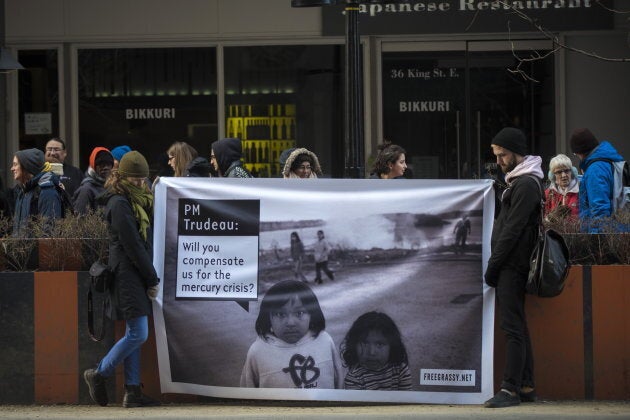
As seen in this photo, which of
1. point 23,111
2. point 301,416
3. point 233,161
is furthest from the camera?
point 23,111

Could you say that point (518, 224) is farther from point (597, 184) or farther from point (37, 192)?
point (37, 192)

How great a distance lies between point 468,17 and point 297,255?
7.56 meters

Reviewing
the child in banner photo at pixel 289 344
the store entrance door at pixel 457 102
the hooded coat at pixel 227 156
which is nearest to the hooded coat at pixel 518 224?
the child in banner photo at pixel 289 344

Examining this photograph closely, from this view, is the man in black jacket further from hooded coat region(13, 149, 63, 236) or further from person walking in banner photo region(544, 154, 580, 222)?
hooded coat region(13, 149, 63, 236)

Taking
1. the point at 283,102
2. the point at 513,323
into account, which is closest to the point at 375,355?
the point at 513,323

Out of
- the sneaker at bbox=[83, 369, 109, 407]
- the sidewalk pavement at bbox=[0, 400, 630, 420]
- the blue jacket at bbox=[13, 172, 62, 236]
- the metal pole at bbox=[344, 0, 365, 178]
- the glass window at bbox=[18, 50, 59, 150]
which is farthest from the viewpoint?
the glass window at bbox=[18, 50, 59, 150]

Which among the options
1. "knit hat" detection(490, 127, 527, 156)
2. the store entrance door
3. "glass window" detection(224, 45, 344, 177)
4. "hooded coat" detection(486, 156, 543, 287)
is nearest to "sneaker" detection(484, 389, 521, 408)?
"hooded coat" detection(486, 156, 543, 287)

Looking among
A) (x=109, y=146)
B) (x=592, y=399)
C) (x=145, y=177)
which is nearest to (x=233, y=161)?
(x=145, y=177)

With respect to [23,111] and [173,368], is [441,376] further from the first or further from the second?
[23,111]

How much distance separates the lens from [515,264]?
7.44 metres

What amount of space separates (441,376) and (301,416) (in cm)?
107

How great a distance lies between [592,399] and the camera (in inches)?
309

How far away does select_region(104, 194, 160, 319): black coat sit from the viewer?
7418 mm

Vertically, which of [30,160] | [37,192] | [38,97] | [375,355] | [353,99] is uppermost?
[38,97]
